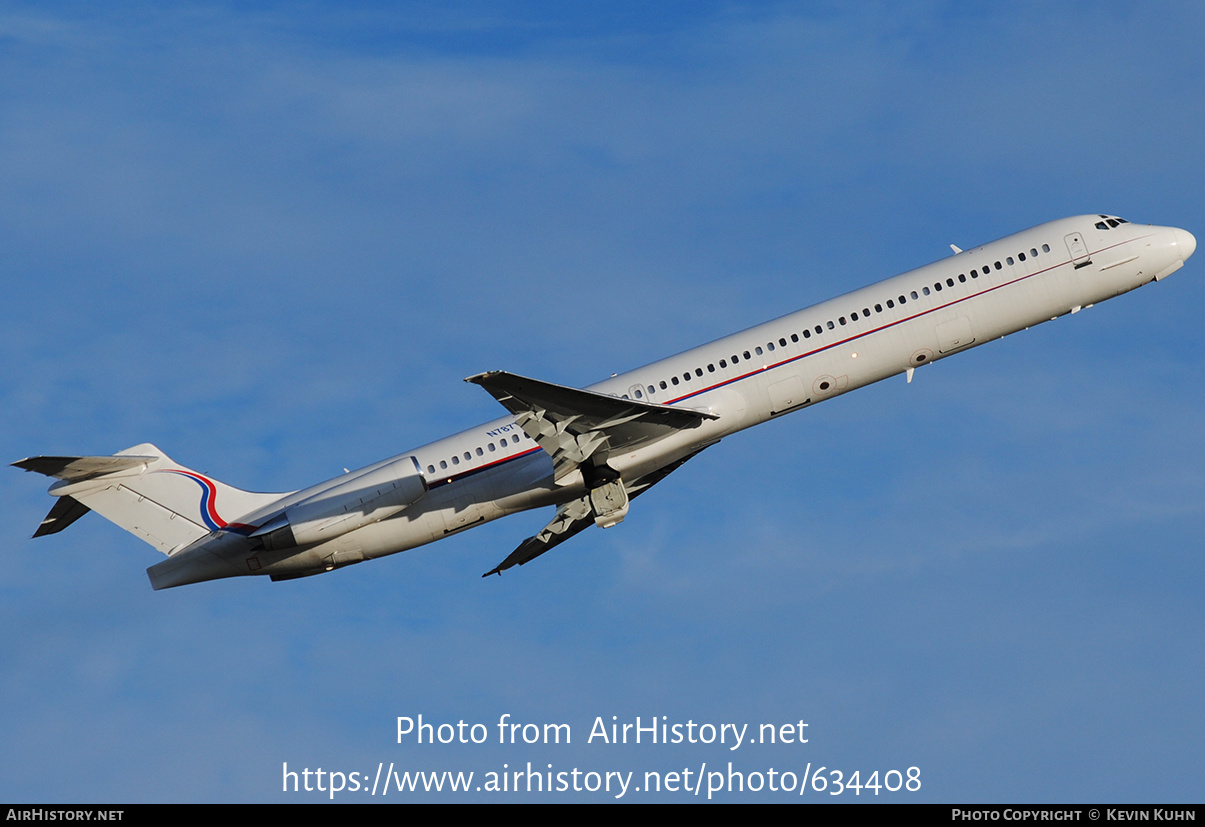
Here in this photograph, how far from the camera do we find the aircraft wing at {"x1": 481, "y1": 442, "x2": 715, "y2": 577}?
36438 millimetres

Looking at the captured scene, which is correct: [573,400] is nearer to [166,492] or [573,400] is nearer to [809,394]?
[809,394]

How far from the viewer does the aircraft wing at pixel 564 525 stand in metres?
36.4

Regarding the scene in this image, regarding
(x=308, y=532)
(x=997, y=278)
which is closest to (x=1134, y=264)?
(x=997, y=278)

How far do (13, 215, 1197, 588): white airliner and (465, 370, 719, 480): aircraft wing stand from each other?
6 cm

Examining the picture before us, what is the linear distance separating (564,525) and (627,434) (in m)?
5.12

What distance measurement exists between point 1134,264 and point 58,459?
1183 inches

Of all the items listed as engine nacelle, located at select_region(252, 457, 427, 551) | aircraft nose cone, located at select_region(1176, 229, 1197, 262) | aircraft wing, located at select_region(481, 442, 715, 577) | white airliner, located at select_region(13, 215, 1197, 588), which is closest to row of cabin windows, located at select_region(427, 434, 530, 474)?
white airliner, located at select_region(13, 215, 1197, 588)

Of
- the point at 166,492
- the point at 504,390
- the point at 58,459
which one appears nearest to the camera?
the point at 504,390

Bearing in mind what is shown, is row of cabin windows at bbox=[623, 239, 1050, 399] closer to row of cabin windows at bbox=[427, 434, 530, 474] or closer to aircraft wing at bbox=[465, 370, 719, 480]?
aircraft wing at bbox=[465, 370, 719, 480]

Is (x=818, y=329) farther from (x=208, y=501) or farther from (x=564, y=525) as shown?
(x=208, y=501)

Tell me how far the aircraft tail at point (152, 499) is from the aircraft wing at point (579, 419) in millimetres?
9136

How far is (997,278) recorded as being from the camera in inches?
1352
